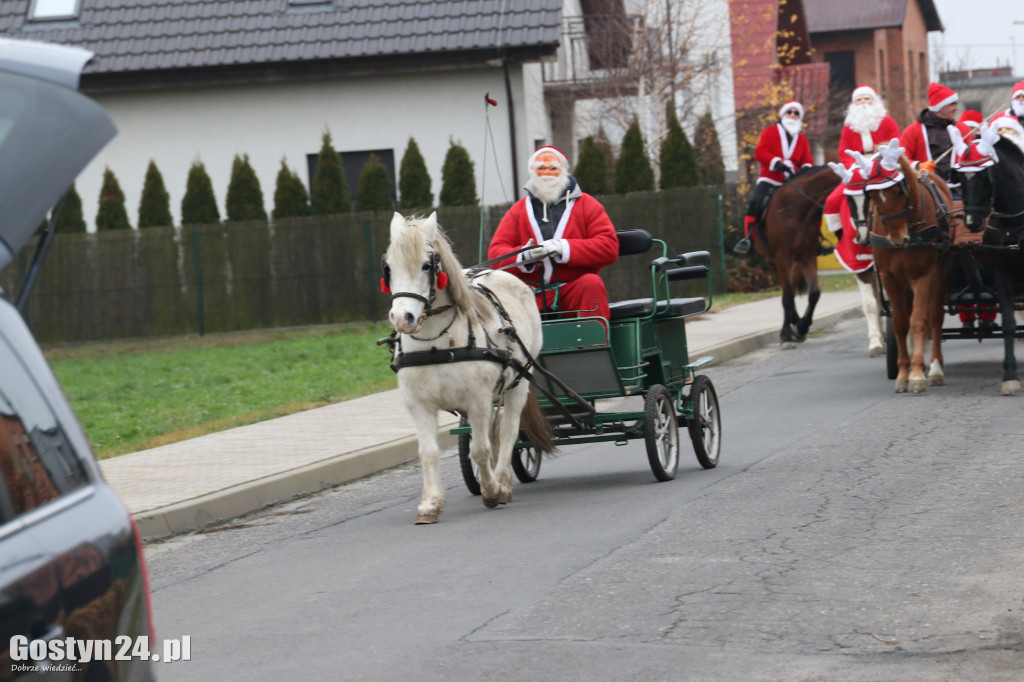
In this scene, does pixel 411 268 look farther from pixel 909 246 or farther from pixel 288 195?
pixel 288 195

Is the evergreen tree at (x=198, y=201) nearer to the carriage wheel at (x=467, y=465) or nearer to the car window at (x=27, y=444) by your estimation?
the carriage wheel at (x=467, y=465)

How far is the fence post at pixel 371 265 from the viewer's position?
1070 inches

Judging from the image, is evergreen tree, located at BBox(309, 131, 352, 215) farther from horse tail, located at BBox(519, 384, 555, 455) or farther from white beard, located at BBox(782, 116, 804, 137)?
horse tail, located at BBox(519, 384, 555, 455)

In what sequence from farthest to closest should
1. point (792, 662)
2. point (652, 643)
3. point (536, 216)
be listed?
point (536, 216)
point (652, 643)
point (792, 662)

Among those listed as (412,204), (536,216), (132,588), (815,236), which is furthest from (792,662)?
(412,204)

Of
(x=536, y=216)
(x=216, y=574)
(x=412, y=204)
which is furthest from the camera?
(x=412, y=204)

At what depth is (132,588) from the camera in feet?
9.95

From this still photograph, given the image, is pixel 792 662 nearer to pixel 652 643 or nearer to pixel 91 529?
pixel 652 643

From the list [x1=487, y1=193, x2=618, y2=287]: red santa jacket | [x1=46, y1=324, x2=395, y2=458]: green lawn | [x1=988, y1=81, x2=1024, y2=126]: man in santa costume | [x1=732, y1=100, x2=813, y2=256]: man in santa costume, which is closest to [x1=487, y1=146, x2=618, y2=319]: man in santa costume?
[x1=487, y1=193, x2=618, y2=287]: red santa jacket

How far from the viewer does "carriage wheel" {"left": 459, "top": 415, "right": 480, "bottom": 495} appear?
909 cm

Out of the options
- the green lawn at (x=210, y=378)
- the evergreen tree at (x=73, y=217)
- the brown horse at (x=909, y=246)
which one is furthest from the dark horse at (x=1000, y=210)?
the evergreen tree at (x=73, y=217)

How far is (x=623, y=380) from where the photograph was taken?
928 cm

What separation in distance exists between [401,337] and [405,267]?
1.86 ft

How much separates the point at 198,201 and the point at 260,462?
17.7m
